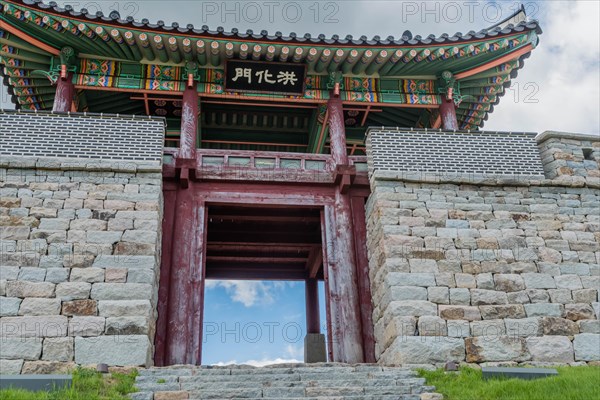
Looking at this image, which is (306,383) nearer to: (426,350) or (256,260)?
(426,350)

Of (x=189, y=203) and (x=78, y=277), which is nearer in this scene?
(x=78, y=277)

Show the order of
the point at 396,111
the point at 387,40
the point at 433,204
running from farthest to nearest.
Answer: the point at 396,111 → the point at 387,40 → the point at 433,204

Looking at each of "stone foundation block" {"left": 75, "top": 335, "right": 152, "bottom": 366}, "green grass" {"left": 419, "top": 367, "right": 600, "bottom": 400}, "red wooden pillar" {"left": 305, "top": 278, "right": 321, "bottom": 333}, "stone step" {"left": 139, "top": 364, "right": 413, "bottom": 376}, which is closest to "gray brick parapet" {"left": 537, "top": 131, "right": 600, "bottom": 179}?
"green grass" {"left": 419, "top": 367, "right": 600, "bottom": 400}

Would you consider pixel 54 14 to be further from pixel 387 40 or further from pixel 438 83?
pixel 438 83

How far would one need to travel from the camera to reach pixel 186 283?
9.38m

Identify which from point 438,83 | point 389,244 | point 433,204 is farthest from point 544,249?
point 438,83

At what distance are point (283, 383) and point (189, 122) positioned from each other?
5.74 m

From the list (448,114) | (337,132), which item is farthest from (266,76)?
(448,114)

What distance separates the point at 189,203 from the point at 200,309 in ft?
6.18

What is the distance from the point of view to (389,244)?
8.99m

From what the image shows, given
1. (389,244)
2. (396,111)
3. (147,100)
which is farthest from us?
(396,111)

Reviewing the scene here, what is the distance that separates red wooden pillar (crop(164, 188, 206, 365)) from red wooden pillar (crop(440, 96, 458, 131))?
5169 mm

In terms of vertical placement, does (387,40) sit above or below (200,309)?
above

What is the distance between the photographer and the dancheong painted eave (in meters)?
10.9
